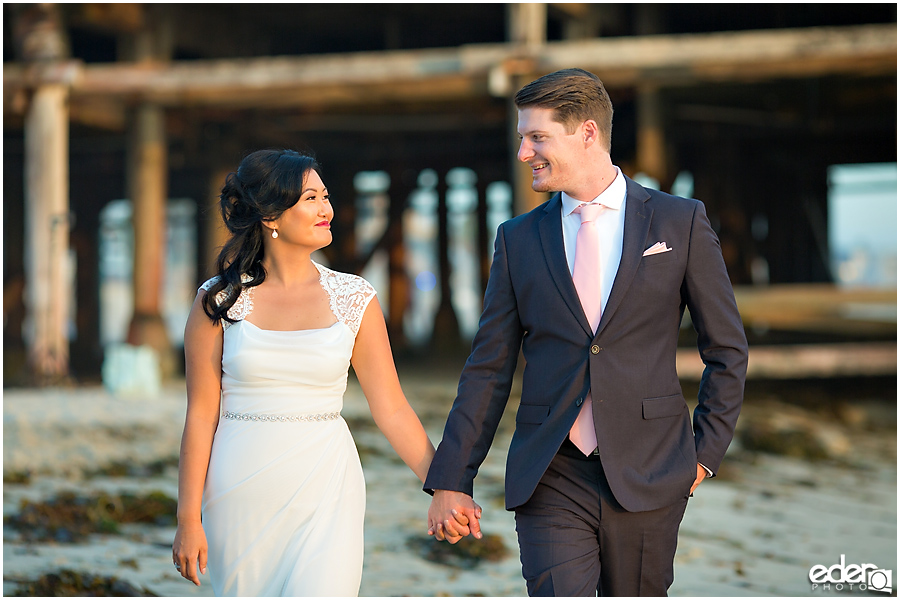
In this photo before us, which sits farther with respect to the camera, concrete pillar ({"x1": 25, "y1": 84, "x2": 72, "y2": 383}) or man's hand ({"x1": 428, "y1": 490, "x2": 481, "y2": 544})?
concrete pillar ({"x1": 25, "y1": 84, "x2": 72, "y2": 383})

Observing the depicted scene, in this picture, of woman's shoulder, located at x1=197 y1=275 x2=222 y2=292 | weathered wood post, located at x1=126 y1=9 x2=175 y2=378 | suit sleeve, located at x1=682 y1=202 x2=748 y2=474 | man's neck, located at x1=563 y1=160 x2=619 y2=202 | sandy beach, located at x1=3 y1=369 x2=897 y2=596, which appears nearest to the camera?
suit sleeve, located at x1=682 y1=202 x2=748 y2=474

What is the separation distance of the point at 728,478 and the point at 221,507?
5.85 m

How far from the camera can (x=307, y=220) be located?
2.84 meters

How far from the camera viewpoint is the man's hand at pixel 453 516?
8.75ft

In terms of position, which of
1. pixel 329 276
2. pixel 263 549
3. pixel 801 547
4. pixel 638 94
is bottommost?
pixel 801 547

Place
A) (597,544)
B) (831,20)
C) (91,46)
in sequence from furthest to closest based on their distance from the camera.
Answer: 1. (91,46)
2. (831,20)
3. (597,544)

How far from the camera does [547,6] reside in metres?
10.2

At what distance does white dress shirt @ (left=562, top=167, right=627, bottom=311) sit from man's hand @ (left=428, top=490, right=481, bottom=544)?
711 millimetres

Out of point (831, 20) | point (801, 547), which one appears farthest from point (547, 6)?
point (801, 547)

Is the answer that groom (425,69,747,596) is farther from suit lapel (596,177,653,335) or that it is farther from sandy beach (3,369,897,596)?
sandy beach (3,369,897,596)

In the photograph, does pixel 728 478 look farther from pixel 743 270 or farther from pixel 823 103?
pixel 743 270

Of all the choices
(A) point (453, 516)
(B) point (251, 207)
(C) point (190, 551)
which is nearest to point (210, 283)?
(B) point (251, 207)

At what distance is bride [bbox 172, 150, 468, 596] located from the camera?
2.66 m

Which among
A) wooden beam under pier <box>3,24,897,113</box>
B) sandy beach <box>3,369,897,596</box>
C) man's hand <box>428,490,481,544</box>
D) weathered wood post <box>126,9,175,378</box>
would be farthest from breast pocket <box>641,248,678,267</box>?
weathered wood post <box>126,9,175,378</box>
